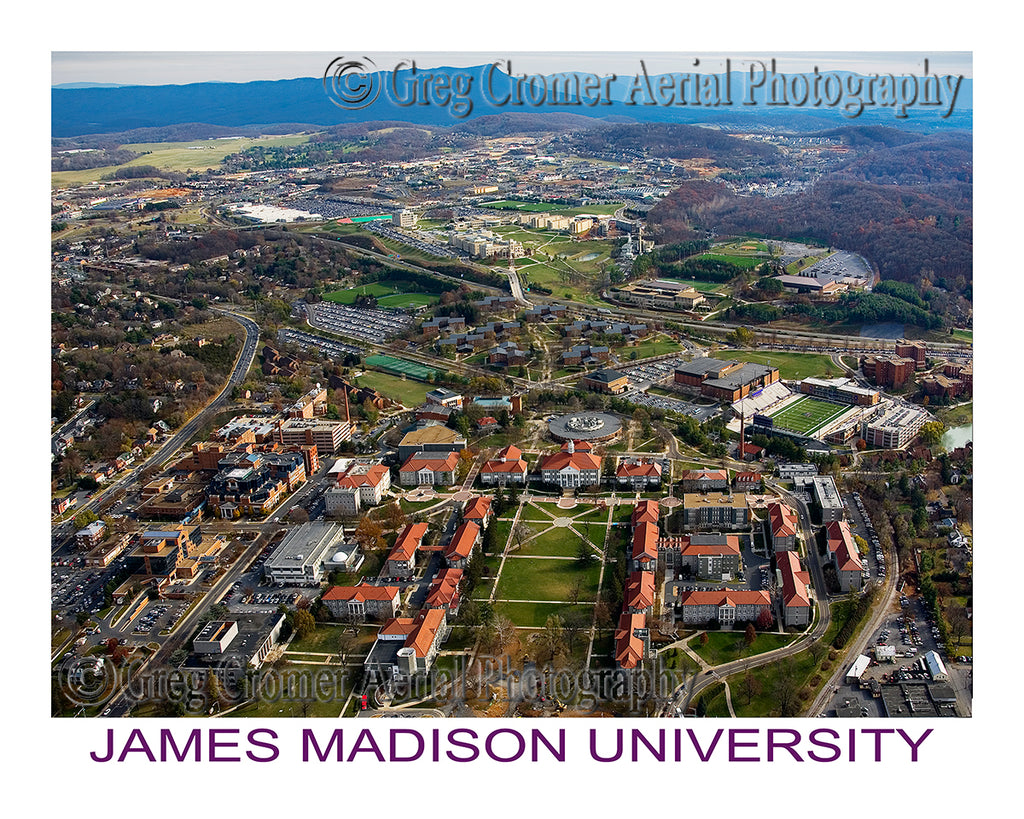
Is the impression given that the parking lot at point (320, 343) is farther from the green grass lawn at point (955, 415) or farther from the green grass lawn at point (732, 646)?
the green grass lawn at point (732, 646)

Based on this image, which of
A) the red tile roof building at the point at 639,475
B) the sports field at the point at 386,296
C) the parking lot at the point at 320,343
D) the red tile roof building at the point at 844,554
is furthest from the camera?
the sports field at the point at 386,296

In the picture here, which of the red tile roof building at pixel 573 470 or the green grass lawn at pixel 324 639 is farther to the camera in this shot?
the red tile roof building at pixel 573 470

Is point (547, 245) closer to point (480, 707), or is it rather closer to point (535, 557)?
point (535, 557)

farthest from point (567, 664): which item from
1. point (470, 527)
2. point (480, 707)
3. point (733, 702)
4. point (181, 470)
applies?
point (181, 470)

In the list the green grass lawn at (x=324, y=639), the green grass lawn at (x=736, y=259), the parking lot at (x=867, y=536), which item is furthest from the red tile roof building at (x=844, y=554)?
the green grass lawn at (x=736, y=259)

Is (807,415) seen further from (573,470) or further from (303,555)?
(303,555)
